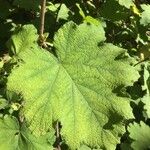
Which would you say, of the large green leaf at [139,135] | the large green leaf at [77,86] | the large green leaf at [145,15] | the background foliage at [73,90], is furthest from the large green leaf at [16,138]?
the large green leaf at [145,15]

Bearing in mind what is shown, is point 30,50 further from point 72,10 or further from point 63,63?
point 72,10

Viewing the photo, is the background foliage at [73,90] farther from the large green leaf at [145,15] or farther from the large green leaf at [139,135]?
the large green leaf at [145,15]

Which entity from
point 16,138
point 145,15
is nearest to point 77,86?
point 16,138

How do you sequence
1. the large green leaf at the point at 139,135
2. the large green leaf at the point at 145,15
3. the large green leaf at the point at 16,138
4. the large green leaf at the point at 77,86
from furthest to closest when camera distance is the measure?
1. the large green leaf at the point at 145,15
2. the large green leaf at the point at 139,135
3. the large green leaf at the point at 16,138
4. the large green leaf at the point at 77,86

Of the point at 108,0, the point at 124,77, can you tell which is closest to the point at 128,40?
the point at 108,0

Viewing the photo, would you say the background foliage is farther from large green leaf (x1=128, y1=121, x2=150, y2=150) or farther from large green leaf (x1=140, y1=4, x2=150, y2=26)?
large green leaf (x1=140, y1=4, x2=150, y2=26)

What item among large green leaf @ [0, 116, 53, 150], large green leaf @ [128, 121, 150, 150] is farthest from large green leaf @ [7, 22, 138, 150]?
large green leaf @ [128, 121, 150, 150]
